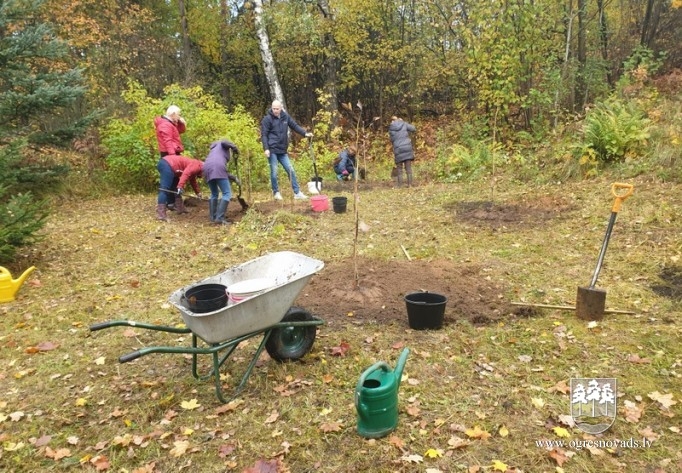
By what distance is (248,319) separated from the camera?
10.8 feet

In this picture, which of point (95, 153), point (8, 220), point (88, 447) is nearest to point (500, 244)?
point (88, 447)

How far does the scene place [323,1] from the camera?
1591 cm

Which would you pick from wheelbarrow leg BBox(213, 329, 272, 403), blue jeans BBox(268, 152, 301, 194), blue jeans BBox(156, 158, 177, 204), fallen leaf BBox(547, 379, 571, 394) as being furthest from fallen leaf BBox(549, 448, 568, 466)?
blue jeans BBox(156, 158, 177, 204)

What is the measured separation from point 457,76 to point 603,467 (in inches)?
605

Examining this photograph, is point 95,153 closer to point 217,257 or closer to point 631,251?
point 217,257

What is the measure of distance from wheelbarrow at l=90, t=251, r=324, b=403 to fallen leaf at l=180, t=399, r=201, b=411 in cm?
20

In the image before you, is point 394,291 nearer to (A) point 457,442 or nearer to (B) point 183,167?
(A) point 457,442

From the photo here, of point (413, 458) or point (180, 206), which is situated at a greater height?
point (180, 206)

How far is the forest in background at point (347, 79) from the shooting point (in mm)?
8992

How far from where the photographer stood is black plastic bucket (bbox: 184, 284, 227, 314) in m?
3.28

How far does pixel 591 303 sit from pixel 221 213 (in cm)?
588

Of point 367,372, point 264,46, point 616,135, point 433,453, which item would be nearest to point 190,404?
point 367,372

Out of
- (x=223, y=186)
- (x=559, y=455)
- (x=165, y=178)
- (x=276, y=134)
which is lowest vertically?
(x=559, y=455)

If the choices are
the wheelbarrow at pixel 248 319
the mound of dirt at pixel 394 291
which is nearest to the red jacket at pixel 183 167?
the mound of dirt at pixel 394 291
